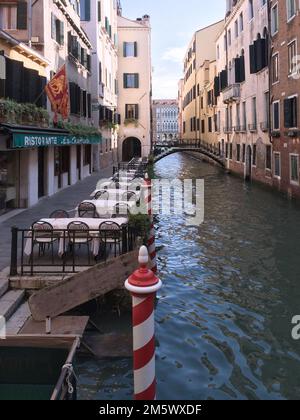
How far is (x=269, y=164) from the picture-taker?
84.1 ft

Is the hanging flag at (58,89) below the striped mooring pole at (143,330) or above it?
above

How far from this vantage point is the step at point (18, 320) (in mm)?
6238

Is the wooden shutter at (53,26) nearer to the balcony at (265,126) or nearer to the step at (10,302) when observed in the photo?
the balcony at (265,126)

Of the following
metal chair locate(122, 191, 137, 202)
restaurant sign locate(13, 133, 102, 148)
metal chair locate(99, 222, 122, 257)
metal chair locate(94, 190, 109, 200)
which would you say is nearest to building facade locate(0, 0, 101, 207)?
restaurant sign locate(13, 133, 102, 148)

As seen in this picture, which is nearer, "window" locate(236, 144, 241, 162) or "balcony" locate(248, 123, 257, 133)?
"balcony" locate(248, 123, 257, 133)

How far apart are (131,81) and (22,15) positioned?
99.4 ft

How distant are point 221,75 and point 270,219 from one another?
24659 millimetres

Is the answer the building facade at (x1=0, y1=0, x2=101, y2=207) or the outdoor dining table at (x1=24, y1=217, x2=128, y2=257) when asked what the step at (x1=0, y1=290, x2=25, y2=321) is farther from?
the building facade at (x1=0, y1=0, x2=101, y2=207)

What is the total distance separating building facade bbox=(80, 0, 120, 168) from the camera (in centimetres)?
3139

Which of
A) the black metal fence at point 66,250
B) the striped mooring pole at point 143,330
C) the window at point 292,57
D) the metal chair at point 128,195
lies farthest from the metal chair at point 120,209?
the window at point 292,57

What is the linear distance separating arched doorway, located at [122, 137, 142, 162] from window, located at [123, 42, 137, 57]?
8.11m

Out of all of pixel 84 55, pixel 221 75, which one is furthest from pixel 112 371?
pixel 221 75

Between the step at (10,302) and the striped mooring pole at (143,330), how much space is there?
3.24 metres

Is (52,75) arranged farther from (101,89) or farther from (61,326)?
(101,89)
